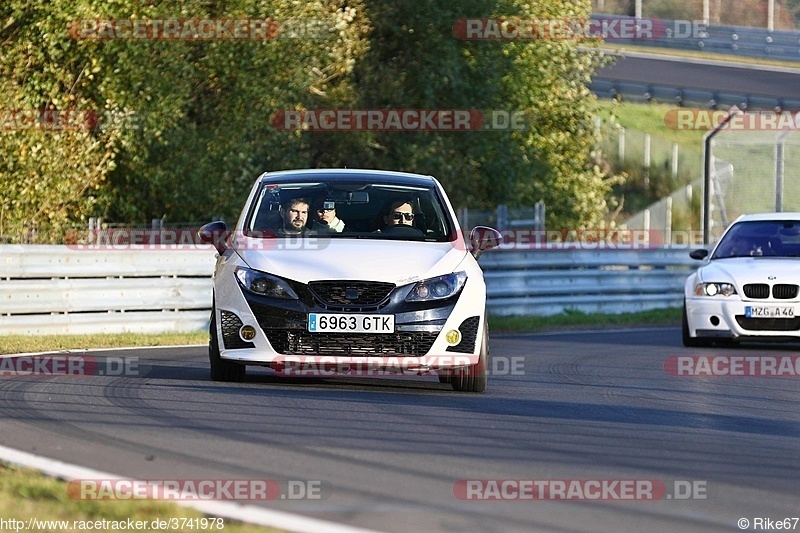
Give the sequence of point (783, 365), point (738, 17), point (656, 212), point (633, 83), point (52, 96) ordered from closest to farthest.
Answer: point (783, 365) < point (52, 96) < point (656, 212) < point (633, 83) < point (738, 17)

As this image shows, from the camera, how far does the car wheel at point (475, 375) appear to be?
10.5 metres

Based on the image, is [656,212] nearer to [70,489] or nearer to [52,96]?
[52,96]

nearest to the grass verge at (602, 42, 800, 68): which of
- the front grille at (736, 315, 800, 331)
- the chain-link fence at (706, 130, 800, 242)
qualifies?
the chain-link fence at (706, 130, 800, 242)

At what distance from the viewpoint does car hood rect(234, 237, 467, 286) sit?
33.2ft

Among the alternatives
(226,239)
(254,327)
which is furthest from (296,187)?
(254,327)

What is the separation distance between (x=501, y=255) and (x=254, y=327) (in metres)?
11.0

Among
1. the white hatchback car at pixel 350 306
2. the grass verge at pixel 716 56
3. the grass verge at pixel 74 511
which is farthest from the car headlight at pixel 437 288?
the grass verge at pixel 716 56

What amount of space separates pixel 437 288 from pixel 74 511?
4.91 meters

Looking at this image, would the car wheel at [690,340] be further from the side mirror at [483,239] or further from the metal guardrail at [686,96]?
the metal guardrail at [686,96]

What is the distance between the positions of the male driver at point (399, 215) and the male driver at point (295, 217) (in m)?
0.60

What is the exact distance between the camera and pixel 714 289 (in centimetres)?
1631

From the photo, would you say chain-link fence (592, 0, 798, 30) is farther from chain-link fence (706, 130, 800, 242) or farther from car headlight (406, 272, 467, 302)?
car headlight (406, 272, 467, 302)

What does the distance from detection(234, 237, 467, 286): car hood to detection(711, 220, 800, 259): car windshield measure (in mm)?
7301

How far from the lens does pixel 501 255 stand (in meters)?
20.9
